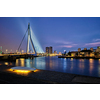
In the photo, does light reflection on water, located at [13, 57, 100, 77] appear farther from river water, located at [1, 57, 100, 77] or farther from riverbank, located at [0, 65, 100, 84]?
riverbank, located at [0, 65, 100, 84]

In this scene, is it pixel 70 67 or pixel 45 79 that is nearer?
pixel 45 79

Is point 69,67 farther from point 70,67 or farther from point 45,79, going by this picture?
point 45,79

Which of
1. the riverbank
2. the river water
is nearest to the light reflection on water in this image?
the river water

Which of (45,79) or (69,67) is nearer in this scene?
(45,79)

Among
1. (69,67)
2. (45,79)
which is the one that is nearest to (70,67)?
(69,67)

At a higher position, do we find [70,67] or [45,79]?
[45,79]

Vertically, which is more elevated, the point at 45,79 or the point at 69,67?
Result: the point at 45,79

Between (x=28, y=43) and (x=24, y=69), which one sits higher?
(x=28, y=43)

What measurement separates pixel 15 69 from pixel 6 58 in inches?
1126

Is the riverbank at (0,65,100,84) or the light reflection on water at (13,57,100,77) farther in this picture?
the light reflection on water at (13,57,100,77)
